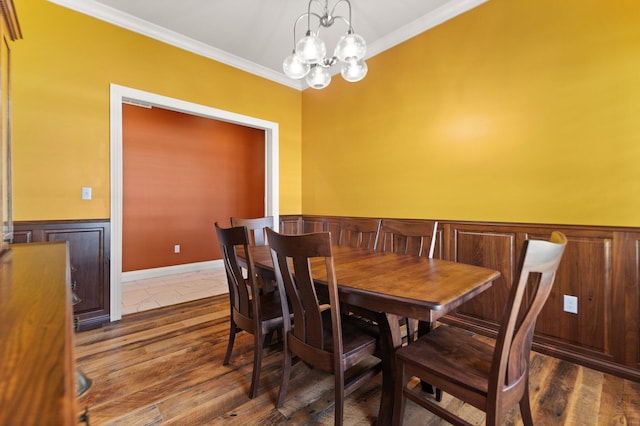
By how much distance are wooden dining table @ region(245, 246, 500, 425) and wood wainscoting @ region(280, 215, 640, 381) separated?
1.60ft

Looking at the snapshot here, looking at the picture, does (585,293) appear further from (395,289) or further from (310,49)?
(310,49)

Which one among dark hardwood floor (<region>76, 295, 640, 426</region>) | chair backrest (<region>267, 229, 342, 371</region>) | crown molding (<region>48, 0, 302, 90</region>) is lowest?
dark hardwood floor (<region>76, 295, 640, 426</region>)

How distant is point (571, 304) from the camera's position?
197cm

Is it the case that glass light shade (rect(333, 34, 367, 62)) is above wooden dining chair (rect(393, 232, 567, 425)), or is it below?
above

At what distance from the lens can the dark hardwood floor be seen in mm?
1436

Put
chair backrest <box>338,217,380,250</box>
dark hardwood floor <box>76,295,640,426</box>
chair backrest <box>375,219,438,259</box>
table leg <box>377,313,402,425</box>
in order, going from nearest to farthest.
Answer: table leg <box>377,313,402,425</box>
dark hardwood floor <box>76,295,640,426</box>
chair backrest <box>375,219,438,259</box>
chair backrest <box>338,217,380,250</box>

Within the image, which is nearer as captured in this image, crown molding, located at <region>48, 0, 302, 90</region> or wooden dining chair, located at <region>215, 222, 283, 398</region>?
wooden dining chair, located at <region>215, 222, 283, 398</region>

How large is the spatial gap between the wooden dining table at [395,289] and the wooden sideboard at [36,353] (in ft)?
3.01

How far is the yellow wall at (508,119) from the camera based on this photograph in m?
1.80

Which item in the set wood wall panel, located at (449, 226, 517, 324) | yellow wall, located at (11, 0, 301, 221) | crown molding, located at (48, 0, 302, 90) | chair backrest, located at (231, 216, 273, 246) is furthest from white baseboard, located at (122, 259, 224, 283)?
wood wall panel, located at (449, 226, 517, 324)

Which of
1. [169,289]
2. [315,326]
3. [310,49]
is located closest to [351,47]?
[310,49]

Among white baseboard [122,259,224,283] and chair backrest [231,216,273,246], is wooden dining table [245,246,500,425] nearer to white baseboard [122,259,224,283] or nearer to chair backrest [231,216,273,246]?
chair backrest [231,216,273,246]

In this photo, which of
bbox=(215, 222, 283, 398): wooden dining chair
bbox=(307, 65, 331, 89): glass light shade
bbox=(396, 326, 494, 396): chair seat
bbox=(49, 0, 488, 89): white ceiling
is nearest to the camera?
bbox=(396, 326, 494, 396): chair seat

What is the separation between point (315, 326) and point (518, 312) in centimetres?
79
